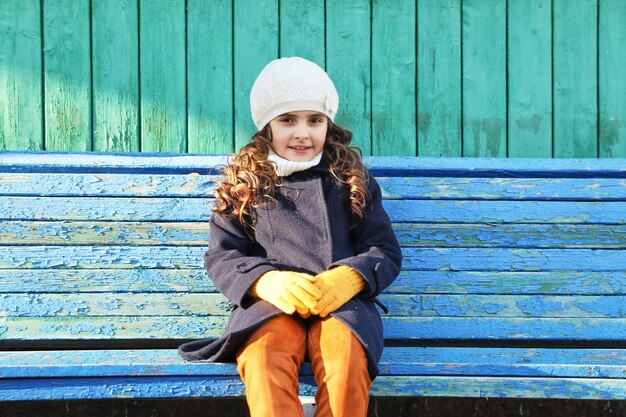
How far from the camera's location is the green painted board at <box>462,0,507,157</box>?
10.9 feet

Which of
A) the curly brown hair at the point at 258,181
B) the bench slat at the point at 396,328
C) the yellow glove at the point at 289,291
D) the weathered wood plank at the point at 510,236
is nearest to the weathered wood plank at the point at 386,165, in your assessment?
the weathered wood plank at the point at 510,236

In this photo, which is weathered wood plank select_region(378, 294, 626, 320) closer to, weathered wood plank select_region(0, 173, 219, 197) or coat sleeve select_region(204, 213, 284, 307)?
coat sleeve select_region(204, 213, 284, 307)

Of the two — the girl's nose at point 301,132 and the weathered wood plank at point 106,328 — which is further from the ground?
the girl's nose at point 301,132

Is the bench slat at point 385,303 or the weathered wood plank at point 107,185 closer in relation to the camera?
the bench slat at point 385,303

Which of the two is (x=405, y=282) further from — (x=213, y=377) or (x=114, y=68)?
(x=114, y=68)

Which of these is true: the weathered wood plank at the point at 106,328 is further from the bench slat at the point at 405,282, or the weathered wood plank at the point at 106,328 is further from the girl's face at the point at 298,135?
the girl's face at the point at 298,135

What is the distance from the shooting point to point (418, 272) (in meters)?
2.75

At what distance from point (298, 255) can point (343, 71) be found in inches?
44.5

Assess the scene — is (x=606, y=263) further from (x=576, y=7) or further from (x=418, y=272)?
(x=576, y=7)

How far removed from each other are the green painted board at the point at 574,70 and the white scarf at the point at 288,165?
1.29 m

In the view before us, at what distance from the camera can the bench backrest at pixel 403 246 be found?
260cm

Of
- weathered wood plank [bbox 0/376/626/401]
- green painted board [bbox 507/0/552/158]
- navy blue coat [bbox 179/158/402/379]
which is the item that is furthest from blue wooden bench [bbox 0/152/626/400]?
green painted board [bbox 507/0/552/158]

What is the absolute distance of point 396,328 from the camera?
2611mm

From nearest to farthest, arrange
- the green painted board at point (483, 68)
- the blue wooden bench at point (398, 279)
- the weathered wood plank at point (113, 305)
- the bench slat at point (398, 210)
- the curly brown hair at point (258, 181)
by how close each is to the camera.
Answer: the blue wooden bench at point (398, 279) < the curly brown hair at point (258, 181) < the weathered wood plank at point (113, 305) < the bench slat at point (398, 210) < the green painted board at point (483, 68)
